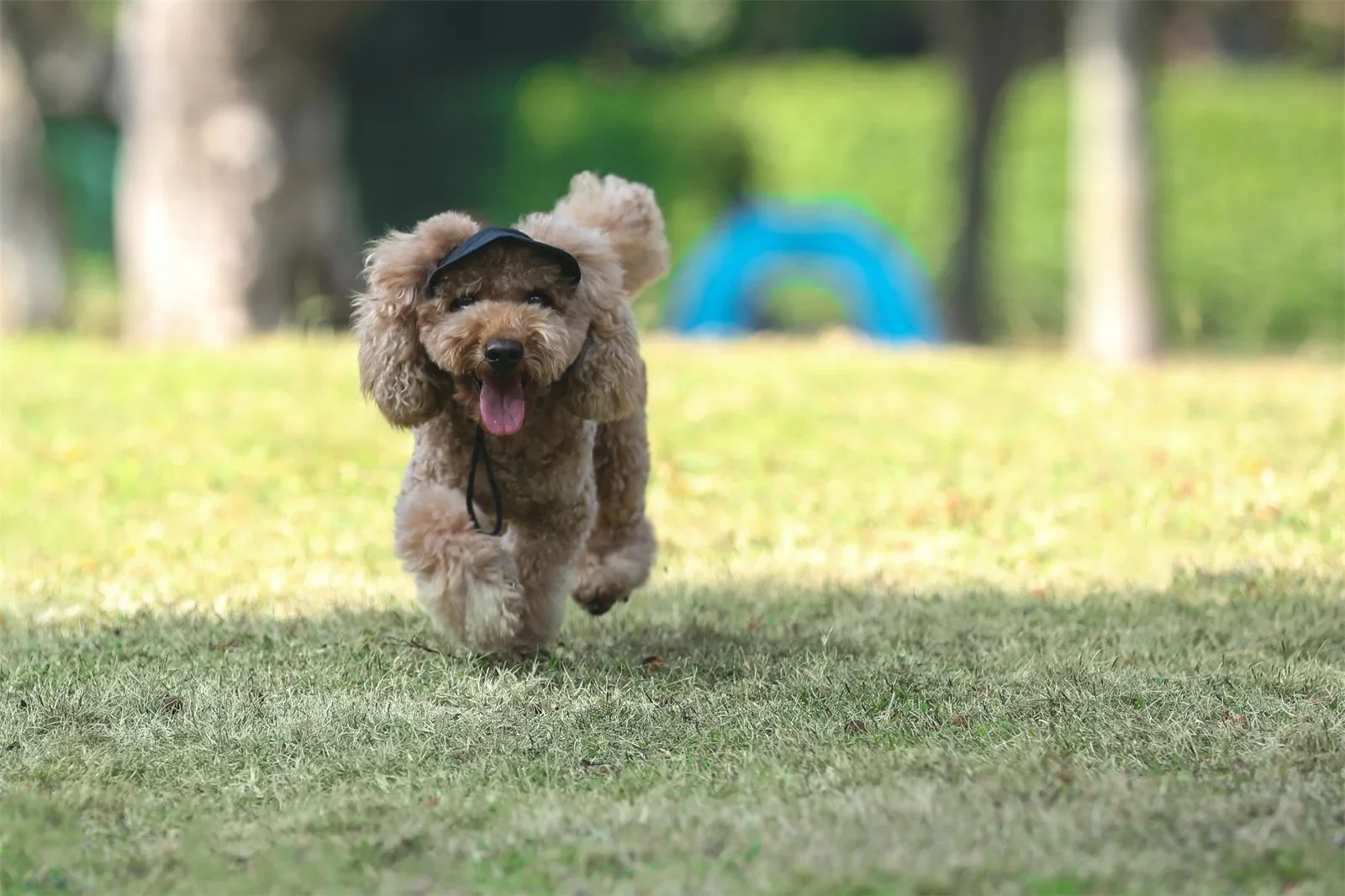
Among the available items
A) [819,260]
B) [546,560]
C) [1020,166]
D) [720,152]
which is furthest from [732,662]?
[1020,166]

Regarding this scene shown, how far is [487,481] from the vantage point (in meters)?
5.21

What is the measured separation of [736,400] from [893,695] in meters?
4.75

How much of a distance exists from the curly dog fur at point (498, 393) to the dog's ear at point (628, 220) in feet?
0.70

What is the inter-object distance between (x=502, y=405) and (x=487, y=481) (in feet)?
1.44

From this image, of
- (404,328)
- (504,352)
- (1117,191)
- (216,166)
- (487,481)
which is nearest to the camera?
(504,352)

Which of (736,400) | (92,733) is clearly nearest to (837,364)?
(736,400)

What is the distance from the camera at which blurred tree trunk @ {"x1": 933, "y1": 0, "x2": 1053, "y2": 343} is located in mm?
17672

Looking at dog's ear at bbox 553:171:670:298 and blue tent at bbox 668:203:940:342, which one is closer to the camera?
dog's ear at bbox 553:171:670:298

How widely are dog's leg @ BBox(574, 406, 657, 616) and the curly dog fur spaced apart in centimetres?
17

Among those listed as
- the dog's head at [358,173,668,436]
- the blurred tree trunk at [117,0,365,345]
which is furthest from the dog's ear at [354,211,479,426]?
the blurred tree trunk at [117,0,365,345]

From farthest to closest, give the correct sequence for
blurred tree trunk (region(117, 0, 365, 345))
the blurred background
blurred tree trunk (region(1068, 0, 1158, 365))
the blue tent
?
the blue tent, blurred tree trunk (region(1068, 0, 1158, 365)), the blurred background, blurred tree trunk (region(117, 0, 365, 345))

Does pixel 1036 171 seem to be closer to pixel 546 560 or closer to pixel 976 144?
pixel 976 144

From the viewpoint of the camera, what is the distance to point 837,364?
10766mm

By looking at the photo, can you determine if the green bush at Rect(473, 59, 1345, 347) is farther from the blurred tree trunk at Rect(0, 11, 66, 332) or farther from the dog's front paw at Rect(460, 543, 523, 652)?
the dog's front paw at Rect(460, 543, 523, 652)
